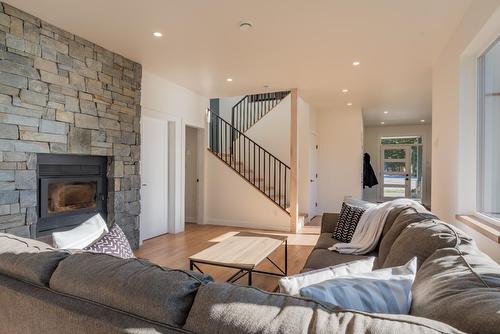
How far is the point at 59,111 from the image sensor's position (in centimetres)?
321

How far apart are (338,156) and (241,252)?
543 centimetres

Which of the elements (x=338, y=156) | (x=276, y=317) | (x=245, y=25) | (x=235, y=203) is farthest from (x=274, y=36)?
(x=338, y=156)

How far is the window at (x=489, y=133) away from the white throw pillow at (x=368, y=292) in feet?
6.71

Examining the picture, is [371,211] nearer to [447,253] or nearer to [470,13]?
[447,253]

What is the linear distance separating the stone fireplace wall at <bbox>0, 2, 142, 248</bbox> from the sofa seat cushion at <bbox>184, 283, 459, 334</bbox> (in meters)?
2.78

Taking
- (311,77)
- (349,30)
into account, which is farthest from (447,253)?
(311,77)

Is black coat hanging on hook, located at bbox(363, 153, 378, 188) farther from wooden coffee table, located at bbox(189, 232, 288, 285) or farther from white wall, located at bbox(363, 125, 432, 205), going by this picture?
wooden coffee table, located at bbox(189, 232, 288, 285)

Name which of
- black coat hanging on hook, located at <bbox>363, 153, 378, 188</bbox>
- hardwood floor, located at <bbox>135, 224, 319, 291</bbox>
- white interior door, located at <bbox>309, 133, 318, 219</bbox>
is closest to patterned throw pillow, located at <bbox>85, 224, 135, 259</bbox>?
hardwood floor, located at <bbox>135, 224, 319, 291</bbox>

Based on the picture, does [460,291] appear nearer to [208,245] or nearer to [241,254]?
[241,254]

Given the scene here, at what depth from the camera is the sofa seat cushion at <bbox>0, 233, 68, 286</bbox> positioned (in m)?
1.12

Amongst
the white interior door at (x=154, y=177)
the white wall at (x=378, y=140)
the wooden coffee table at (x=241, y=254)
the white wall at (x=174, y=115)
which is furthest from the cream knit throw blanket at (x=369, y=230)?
the white wall at (x=378, y=140)

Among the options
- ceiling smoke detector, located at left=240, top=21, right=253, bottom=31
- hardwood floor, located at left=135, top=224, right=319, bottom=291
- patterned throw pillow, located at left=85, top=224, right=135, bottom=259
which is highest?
ceiling smoke detector, located at left=240, top=21, right=253, bottom=31

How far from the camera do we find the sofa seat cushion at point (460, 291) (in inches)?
28.0

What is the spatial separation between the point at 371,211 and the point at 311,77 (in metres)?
2.68
